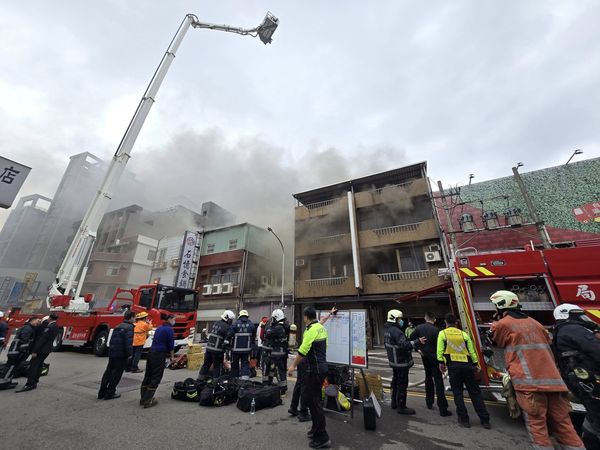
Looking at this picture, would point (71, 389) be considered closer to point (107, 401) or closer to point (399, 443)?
point (107, 401)

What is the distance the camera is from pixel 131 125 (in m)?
12.6

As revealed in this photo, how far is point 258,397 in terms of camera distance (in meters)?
4.56

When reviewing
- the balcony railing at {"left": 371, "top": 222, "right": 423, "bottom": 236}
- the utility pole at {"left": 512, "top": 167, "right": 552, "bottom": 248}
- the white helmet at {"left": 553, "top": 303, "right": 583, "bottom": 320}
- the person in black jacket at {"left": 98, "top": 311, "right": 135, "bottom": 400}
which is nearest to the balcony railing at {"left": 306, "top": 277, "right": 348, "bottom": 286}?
the balcony railing at {"left": 371, "top": 222, "right": 423, "bottom": 236}

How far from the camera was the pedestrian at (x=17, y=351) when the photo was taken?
18.5 feet

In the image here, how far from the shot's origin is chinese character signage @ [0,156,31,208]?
527cm

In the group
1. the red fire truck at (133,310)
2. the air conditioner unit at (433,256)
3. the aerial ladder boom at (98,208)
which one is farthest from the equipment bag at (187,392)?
the air conditioner unit at (433,256)

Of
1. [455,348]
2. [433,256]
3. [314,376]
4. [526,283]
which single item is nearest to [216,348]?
[314,376]

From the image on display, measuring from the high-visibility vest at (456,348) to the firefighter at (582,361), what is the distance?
142 centimetres

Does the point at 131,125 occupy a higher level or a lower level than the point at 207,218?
lower

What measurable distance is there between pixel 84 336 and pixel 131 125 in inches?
384

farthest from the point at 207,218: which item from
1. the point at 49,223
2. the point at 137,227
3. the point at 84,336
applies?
the point at 49,223

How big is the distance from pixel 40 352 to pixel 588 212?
2186 cm

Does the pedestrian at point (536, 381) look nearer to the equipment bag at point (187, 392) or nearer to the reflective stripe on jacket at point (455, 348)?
the reflective stripe on jacket at point (455, 348)

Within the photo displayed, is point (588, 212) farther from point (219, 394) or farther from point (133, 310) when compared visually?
point (133, 310)
